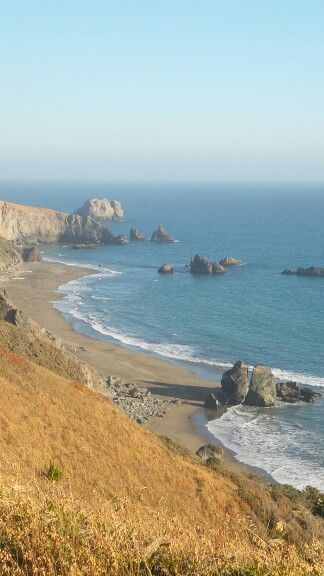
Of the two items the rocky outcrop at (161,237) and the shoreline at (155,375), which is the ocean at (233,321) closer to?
the shoreline at (155,375)

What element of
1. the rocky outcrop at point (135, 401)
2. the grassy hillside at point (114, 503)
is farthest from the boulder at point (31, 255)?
the grassy hillside at point (114, 503)

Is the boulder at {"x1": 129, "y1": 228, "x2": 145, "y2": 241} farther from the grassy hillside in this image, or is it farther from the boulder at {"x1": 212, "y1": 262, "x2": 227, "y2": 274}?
the grassy hillside

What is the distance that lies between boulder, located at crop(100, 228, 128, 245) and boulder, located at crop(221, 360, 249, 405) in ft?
363

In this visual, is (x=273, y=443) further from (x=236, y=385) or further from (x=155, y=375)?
(x=155, y=375)

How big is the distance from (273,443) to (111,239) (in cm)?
12164

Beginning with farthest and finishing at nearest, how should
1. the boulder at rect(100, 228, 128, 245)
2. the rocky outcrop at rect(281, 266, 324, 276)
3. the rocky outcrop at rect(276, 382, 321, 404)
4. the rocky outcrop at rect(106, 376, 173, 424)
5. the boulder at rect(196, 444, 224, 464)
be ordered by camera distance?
the boulder at rect(100, 228, 128, 245)
the rocky outcrop at rect(281, 266, 324, 276)
the rocky outcrop at rect(276, 382, 321, 404)
the rocky outcrop at rect(106, 376, 173, 424)
the boulder at rect(196, 444, 224, 464)

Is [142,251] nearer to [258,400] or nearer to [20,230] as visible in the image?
[20,230]

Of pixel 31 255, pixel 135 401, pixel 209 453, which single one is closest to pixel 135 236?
pixel 31 255

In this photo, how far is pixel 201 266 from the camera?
121562 mm

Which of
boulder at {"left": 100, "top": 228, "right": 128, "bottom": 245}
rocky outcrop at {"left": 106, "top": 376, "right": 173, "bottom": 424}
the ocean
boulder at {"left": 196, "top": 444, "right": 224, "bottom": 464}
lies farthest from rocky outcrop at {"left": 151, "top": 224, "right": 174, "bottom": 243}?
boulder at {"left": 196, "top": 444, "right": 224, "bottom": 464}

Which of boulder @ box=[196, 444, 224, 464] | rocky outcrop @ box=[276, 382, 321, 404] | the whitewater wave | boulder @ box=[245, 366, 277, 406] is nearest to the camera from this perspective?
boulder @ box=[196, 444, 224, 464]

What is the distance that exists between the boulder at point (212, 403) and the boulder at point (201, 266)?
6802 cm

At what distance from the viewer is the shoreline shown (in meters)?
47.0

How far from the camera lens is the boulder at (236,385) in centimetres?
5447
